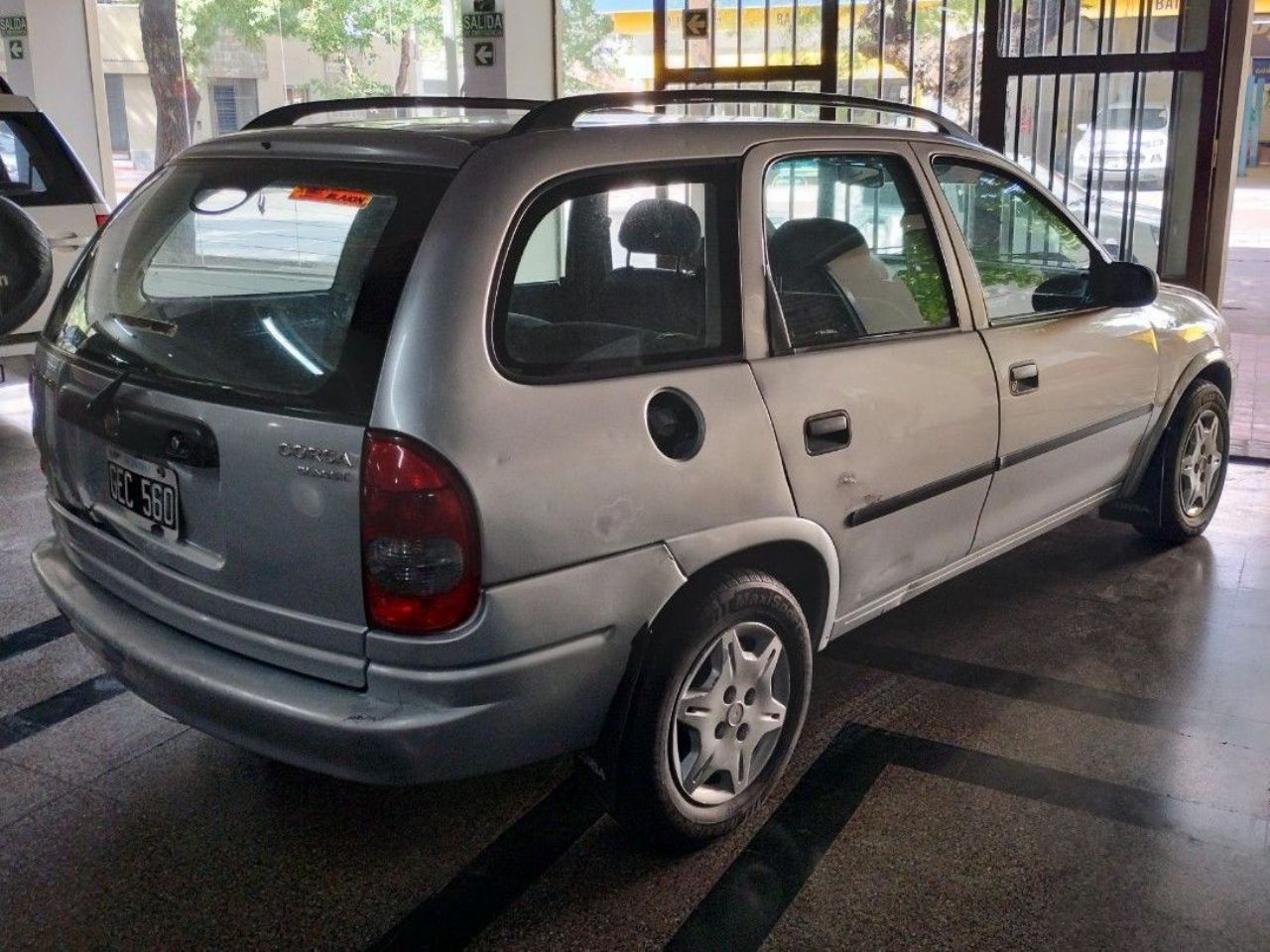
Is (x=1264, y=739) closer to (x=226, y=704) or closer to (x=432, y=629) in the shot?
(x=432, y=629)

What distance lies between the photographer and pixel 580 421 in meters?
2.60

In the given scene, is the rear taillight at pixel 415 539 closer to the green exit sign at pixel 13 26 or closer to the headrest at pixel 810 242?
the headrest at pixel 810 242

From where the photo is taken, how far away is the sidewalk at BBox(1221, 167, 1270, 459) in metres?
7.05

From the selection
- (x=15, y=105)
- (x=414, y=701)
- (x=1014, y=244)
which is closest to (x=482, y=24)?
(x=15, y=105)

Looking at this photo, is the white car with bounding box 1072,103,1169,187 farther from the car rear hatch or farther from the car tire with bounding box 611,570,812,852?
the car rear hatch

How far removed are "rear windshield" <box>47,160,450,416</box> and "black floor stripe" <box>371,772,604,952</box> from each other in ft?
3.59

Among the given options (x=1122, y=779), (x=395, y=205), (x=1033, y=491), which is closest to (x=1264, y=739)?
(x=1122, y=779)

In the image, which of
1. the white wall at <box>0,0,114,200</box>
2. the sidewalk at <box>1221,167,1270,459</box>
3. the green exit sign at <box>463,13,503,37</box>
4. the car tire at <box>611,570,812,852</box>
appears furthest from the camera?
the white wall at <box>0,0,114,200</box>

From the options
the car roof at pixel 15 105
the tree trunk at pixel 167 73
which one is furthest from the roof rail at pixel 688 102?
the tree trunk at pixel 167 73

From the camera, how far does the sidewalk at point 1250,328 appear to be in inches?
277

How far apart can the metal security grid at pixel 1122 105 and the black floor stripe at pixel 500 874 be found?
6.02 metres

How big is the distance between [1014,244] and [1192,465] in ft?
3.69

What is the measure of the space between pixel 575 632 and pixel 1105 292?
8.15ft

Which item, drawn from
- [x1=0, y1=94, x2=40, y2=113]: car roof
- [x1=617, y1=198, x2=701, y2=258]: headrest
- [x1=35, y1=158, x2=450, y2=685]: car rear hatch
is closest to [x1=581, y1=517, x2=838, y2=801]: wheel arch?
[x1=35, y1=158, x2=450, y2=685]: car rear hatch
